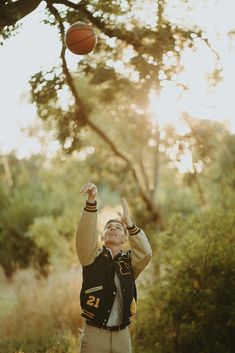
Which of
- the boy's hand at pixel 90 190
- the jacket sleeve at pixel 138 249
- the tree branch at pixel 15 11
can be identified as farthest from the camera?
the tree branch at pixel 15 11

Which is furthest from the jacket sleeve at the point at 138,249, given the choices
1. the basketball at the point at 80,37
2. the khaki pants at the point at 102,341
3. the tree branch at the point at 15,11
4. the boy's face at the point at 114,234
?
the tree branch at the point at 15,11

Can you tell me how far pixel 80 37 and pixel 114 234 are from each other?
8.51 ft

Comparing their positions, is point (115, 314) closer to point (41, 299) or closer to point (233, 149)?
point (41, 299)

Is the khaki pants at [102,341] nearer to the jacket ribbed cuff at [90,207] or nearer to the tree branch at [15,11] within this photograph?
the jacket ribbed cuff at [90,207]

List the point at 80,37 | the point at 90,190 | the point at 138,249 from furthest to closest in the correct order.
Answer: the point at 80,37 < the point at 138,249 < the point at 90,190

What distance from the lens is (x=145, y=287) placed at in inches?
319

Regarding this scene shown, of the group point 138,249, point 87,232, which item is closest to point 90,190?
point 87,232

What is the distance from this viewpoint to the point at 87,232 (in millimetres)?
3857

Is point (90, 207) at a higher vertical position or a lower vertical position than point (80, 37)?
lower

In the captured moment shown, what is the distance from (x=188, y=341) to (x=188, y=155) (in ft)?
10.1

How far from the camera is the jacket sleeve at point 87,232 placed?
151 inches

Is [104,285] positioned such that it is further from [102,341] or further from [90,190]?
[90,190]

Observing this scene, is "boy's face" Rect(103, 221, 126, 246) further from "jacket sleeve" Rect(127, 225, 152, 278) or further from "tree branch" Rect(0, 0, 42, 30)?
"tree branch" Rect(0, 0, 42, 30)

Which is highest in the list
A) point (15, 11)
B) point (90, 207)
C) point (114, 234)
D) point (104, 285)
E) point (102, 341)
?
point (15, 11)
